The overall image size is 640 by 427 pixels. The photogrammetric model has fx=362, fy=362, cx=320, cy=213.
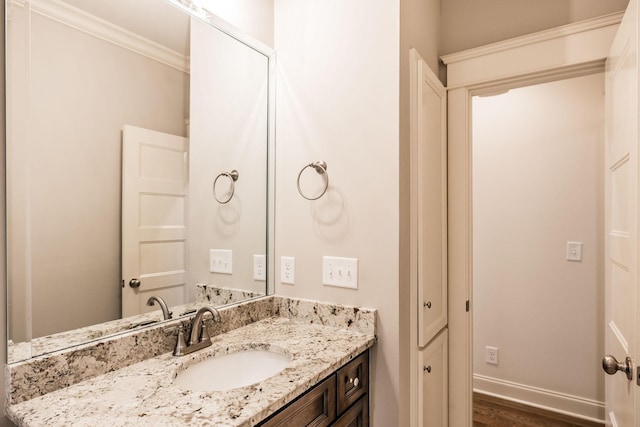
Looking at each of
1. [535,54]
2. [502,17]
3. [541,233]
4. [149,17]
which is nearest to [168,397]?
[149,17]

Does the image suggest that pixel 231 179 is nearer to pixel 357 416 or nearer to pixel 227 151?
pixel 227 151

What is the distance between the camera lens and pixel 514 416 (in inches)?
97.1

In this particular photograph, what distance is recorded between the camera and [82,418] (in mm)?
803

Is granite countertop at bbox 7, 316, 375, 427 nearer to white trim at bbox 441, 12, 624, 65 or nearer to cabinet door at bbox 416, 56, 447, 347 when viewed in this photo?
cabinet door at bbox 416, 56, 447, 347

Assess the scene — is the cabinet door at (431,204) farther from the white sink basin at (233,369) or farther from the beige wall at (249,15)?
the beige wall at (249,15)

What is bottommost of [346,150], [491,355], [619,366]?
[491,355]

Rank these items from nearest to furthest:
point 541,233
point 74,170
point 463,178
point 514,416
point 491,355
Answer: point 74,170, point 463,178, point 514,416, point 541,233, point 491,355

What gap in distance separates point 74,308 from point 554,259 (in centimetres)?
279

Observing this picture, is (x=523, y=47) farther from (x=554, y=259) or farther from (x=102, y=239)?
(x=102, y=239)

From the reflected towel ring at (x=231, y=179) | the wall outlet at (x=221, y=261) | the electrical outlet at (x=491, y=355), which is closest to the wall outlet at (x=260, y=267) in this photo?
the wall outlet at (x=221, y=261)

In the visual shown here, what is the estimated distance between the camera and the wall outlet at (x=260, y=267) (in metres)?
1.66

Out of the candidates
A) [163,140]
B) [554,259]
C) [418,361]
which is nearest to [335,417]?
[418,361]

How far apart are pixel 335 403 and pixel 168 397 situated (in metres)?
0.52

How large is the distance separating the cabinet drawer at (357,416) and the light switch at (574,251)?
195 centimetres
